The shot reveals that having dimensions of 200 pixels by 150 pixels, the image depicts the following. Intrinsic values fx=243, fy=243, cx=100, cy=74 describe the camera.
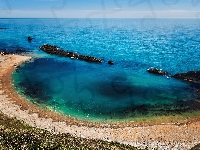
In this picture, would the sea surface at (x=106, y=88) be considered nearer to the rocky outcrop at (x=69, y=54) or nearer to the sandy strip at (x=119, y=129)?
the sandy strip at (x=119, y=129)

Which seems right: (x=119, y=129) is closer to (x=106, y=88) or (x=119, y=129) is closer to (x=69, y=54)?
(x=106, y=88)

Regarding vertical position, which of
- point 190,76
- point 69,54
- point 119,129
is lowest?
point 190,76

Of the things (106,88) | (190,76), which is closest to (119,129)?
(106,88)

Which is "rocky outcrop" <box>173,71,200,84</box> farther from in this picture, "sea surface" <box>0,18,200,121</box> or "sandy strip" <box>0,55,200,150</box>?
"sandy strip" <box>0,55,200,150</box>

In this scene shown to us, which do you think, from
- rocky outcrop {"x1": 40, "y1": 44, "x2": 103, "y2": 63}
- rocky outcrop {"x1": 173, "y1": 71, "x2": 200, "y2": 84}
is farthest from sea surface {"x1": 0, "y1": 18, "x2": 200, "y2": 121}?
rocky outcrop {"x1": 40, "y1": 44, "x2": 103, "y2": 63}

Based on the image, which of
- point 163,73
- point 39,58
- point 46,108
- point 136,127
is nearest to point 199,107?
point 136,127

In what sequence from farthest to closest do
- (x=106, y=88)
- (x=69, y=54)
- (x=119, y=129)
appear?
1. (x=69, y=54)
2. (x=106, y=88)
3. (x=119, y=129)

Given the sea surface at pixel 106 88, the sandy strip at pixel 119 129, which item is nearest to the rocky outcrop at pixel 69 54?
the sea surface at pixel 106 88
